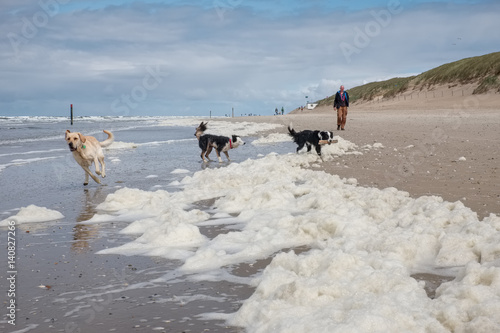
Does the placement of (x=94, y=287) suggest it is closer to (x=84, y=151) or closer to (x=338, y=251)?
(x=338, y=251)

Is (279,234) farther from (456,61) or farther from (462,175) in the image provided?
(456,61)

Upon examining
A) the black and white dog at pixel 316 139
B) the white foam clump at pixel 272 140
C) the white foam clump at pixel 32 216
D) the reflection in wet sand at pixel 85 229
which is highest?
the black and white dog at pixel 316 139

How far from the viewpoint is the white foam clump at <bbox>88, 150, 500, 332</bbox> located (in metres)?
2.89

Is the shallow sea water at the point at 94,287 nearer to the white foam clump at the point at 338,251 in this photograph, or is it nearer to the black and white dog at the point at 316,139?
the white foam clump at the point at 338,251

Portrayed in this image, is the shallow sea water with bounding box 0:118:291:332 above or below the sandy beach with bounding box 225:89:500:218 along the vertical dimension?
below

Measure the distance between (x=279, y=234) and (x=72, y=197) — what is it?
4.86 meters

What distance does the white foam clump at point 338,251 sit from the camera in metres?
2.89

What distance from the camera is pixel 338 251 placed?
3.80 metres

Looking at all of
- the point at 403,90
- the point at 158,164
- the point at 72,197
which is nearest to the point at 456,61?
the point at 403,90

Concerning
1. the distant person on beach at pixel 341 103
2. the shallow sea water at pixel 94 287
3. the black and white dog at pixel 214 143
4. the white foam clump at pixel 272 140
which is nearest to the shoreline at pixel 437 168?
the shallow sea water at pixel 94 287

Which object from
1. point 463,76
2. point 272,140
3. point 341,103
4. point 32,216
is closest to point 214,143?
point 272,140

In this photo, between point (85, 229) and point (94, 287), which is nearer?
point (94, 287)

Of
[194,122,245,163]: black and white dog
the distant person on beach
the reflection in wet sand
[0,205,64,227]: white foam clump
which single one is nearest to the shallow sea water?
the reflection in wet sand

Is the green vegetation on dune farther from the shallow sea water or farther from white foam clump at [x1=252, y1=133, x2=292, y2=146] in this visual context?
the shallow sea water
